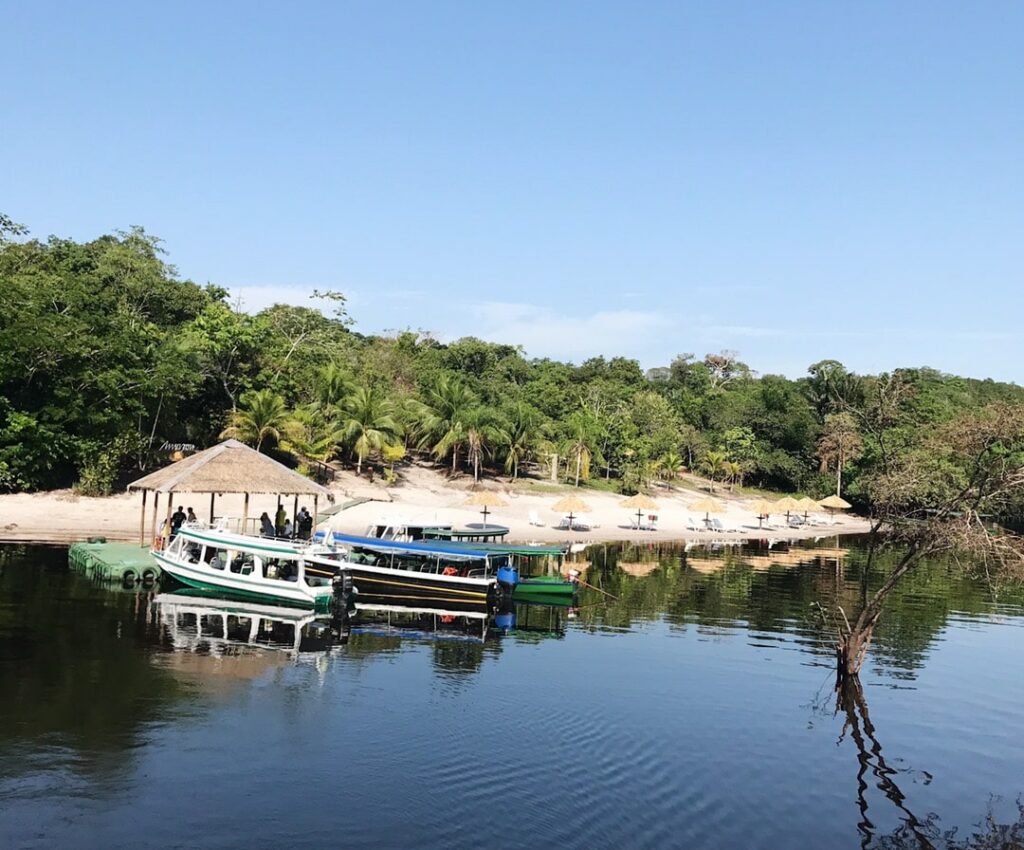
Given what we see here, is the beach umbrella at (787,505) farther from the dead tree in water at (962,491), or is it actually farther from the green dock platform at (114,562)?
the dead tree in water at (962,491)

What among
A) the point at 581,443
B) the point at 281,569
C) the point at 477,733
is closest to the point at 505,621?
the point at 281,569

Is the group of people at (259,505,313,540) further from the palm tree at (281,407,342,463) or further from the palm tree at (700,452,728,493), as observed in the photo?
the palm tree at (700,452,728,493)

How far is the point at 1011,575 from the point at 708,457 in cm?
6798

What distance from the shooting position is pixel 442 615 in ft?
104

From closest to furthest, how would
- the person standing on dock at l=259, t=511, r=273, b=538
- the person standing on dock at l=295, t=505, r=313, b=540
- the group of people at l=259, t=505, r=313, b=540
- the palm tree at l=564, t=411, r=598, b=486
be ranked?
1. the person standing on dock at l=259, t=511, r=273, b=538
2. the group of people at l=259, t=505, r=313, b=540
3. the person standing on dock at l=295, t=505, r=313, b=540
4. the palm tree at l=564, t=411, r=598, b=486

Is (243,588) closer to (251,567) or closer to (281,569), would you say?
(251,567)

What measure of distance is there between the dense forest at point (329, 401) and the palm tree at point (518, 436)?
148 mm

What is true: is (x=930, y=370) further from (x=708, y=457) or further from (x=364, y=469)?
(x=364, y=469)

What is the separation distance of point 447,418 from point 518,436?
5714mm

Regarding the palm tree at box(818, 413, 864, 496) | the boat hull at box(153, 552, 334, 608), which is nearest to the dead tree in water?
the boat hull at box(153, 552, 334, 608)

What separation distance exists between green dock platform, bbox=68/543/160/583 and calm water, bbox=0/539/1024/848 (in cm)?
123

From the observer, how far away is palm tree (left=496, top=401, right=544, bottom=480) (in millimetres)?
69262

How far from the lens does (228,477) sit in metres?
35.7

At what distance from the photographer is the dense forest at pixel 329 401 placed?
49.1 metres
